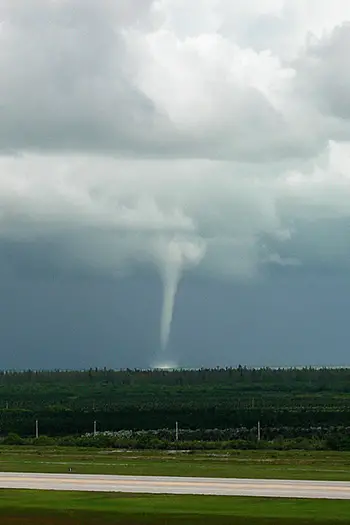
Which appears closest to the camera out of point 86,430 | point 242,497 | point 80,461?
point 242,497

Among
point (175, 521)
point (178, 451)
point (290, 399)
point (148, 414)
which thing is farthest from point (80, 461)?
point (290, 399)

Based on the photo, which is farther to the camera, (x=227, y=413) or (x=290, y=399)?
(x=290, y=399)

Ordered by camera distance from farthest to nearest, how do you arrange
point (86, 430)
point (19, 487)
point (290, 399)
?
point (290, 399), point (86, 430), point (19, 487)

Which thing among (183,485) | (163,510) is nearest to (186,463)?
(183,485)

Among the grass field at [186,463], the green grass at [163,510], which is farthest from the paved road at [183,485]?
the grass field at [186,463]

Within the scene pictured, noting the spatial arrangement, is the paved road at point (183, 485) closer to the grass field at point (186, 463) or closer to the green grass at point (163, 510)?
the green grass at point (163, 510)

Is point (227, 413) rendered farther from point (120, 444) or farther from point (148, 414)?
point (120, 444)
